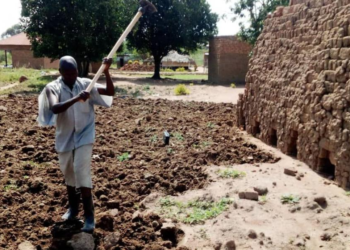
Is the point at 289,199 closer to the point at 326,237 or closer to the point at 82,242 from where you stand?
the point at 326,237

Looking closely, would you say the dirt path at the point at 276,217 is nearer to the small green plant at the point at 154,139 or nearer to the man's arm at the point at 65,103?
the man's arm at the point at 65,103

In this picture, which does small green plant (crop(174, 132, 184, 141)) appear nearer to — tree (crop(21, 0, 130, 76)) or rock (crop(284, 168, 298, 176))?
rock (crop(284, 168, 298, 176))

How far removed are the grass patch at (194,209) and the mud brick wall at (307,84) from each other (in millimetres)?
1557

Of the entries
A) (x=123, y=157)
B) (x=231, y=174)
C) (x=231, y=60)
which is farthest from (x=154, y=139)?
(x=231, y=60)

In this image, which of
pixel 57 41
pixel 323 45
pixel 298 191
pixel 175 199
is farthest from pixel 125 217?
pixel 57 41

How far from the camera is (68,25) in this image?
19453 millimetres

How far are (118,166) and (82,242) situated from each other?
2.58 m

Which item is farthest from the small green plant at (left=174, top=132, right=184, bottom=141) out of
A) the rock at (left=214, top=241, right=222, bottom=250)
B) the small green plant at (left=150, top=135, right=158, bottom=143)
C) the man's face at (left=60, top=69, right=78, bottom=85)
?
the man's face at (left=60, top=69, right=78, bottom=85)

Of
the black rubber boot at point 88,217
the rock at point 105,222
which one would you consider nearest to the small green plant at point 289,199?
the rock at point 105,222

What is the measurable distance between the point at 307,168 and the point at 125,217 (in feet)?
9.51

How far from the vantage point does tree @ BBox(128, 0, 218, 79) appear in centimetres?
2756

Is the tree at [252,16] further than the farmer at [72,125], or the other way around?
the tree at [252,16]

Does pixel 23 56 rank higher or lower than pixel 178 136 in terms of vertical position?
higher

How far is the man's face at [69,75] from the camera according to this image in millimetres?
3681
